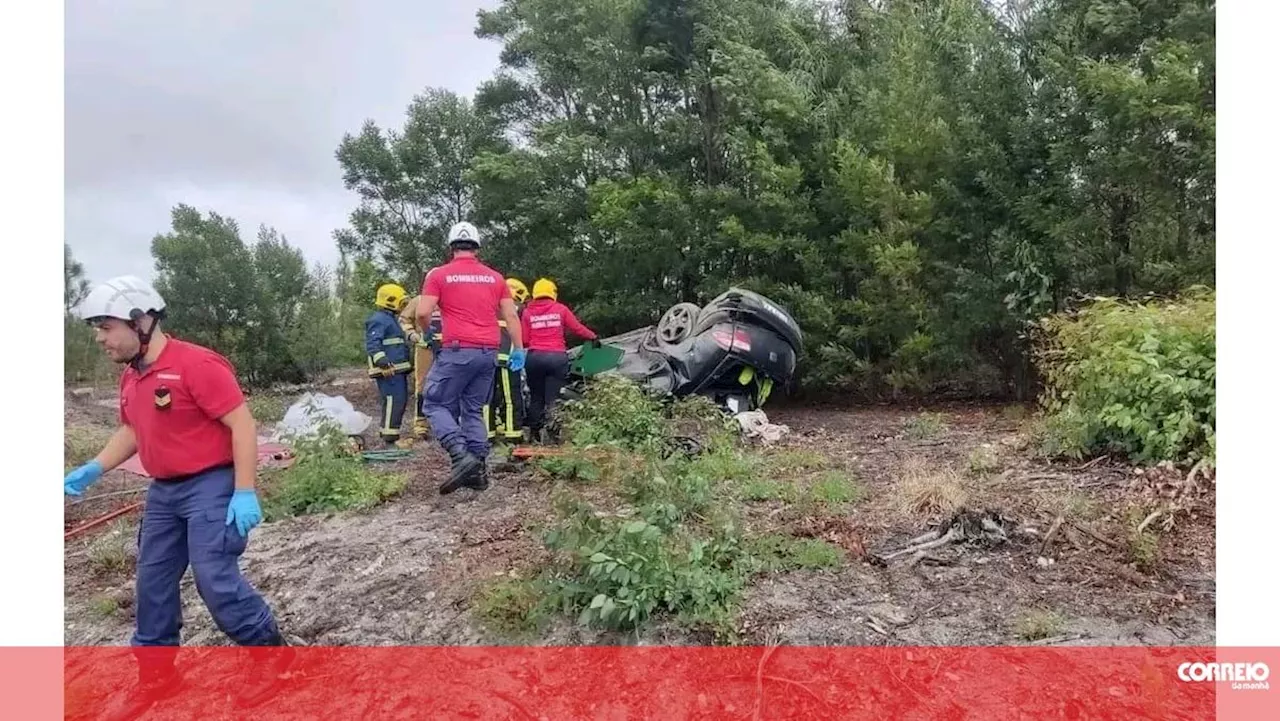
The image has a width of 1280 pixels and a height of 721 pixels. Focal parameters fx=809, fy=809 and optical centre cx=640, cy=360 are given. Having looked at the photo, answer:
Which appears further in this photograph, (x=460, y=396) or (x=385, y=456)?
(x=385, y=456)

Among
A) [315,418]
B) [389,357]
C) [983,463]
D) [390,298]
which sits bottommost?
[983,463]

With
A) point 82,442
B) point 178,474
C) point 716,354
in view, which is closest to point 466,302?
point 178,474

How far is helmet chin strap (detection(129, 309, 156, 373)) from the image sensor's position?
275 centimetres

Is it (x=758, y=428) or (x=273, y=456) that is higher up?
(x=758, y=428)

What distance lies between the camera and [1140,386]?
5.09m

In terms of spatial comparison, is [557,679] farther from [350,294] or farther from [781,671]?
[350,294]

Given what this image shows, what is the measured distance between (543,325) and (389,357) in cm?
166

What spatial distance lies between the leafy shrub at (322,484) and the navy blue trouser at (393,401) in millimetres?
2216

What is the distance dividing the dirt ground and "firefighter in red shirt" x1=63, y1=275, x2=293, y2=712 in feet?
1.59

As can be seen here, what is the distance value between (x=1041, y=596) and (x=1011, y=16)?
26.1ft

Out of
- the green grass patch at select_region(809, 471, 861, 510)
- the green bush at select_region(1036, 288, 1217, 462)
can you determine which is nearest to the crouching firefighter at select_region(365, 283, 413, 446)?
the green grass patch at select_region(809, 471, 861, 510)

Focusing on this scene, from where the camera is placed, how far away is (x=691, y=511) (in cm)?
408

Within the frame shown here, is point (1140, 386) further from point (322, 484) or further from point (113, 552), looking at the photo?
point (113, 552)

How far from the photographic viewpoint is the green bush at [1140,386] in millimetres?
4824
